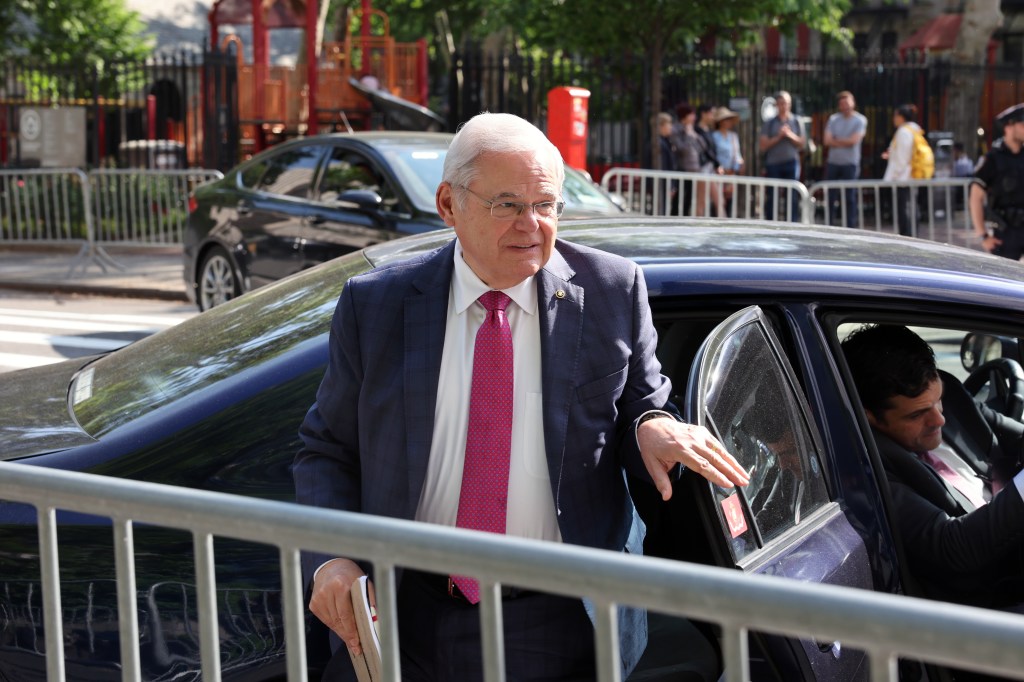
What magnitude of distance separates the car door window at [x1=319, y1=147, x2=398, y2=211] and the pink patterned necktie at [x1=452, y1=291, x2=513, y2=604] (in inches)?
289

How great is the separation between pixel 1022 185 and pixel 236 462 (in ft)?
30.7

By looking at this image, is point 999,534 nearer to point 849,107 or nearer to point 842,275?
point 842,275

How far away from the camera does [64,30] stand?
23781mm

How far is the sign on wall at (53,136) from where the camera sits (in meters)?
17.9

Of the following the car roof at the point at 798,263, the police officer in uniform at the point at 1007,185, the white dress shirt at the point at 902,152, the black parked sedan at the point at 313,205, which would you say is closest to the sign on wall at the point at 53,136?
the black parked sedan at the point at 313,205

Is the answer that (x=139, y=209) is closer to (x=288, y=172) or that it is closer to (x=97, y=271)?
(x=97, y=271)

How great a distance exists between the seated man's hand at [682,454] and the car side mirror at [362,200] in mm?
7478

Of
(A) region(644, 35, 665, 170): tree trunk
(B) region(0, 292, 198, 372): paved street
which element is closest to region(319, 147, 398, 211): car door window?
(B) region(0, 292, 198, 372): paved street

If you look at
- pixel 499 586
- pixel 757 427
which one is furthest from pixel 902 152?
pixel 499 586

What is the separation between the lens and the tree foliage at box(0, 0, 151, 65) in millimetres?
22953

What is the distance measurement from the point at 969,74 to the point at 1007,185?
12.9 metres

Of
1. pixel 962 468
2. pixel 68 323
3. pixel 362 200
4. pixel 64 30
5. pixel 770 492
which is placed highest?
pixel 64 30

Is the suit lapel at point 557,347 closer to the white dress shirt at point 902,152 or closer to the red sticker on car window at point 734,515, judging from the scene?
the red sticker on car window at point 734,515

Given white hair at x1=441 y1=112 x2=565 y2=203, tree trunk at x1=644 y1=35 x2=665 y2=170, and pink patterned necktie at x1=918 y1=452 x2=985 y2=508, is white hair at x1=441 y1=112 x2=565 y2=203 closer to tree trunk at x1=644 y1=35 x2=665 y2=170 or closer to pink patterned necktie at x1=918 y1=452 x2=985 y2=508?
pink patterned necktie at x1=918 y1=452 x2=985 y2=508
